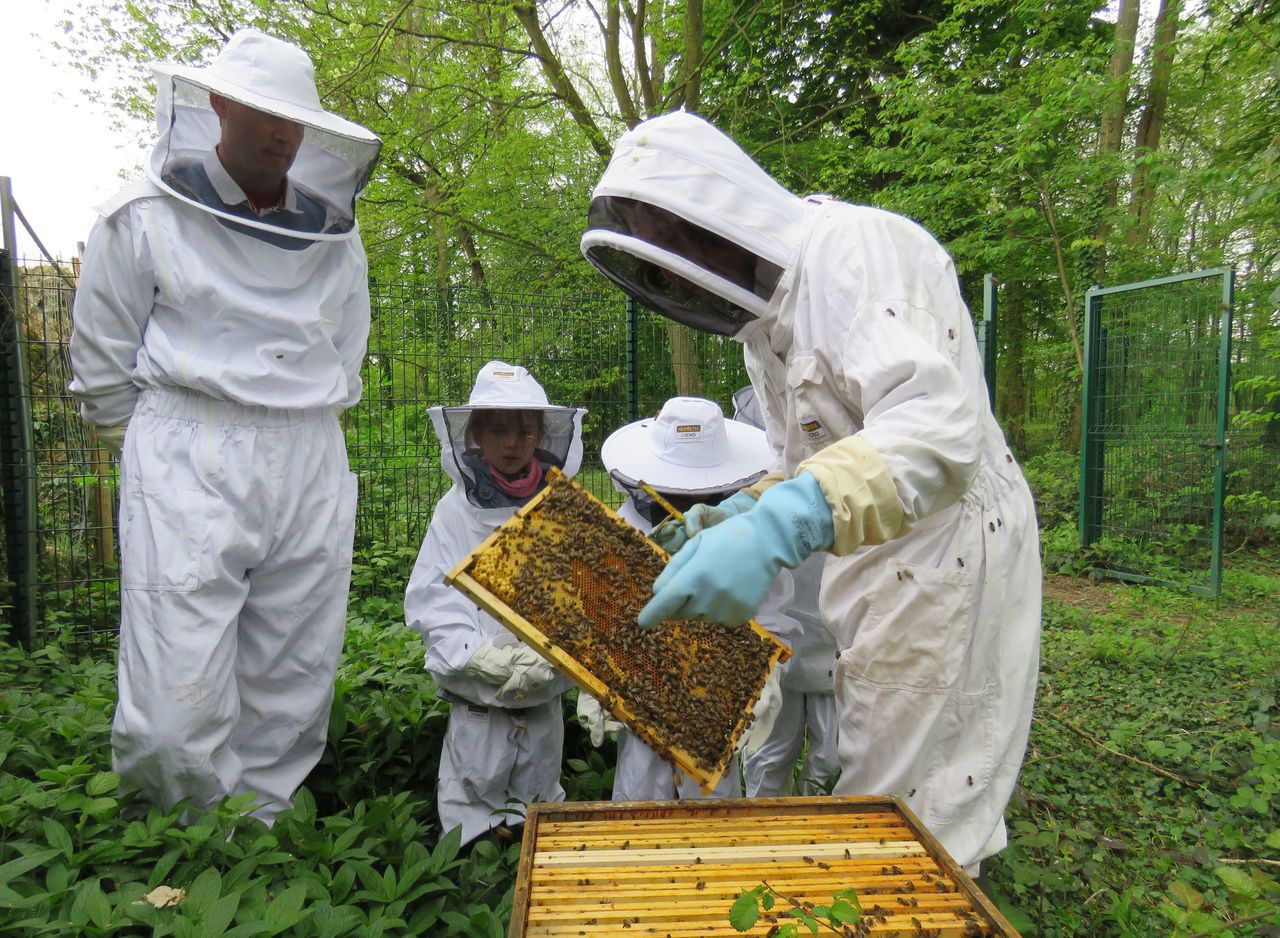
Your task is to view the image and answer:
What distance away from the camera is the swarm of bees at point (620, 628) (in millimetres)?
2225

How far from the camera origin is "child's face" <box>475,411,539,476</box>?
3.57m

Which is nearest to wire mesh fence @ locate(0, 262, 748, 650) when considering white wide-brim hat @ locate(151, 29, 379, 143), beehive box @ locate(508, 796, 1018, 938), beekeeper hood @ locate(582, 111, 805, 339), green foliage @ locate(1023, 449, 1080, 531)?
white wide-brim hat @ locate(151, 29, 379, 143)

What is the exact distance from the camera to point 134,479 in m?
2.73

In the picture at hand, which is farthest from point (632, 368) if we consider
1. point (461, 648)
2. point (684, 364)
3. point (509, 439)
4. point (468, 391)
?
point (461, 648)

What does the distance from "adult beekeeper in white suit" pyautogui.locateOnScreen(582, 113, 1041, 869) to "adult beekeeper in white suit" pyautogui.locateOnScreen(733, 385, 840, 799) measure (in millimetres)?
1238

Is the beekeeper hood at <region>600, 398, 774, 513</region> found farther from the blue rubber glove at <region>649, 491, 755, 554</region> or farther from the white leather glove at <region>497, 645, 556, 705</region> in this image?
the white leather glove at <region>497, 645, 556, 705</region>

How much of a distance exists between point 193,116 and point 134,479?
133 centimetres

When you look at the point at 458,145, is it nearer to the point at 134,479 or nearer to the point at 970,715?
the point at 134,479

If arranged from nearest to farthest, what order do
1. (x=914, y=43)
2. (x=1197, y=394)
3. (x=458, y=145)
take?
(x=1197, y=394) < (x=914, y=43) < (x=458, y=145)

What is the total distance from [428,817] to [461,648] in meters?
0.84

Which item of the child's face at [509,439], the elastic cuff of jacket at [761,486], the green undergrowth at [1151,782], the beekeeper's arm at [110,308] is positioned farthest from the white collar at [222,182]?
the green undergrowth at [1151,782]

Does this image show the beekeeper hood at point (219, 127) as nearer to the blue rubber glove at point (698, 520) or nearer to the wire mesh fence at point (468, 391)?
the blue rubber glove at point (698, 520)

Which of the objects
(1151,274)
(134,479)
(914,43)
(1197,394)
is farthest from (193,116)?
(1151,274)

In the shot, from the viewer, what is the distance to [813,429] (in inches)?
81.2
